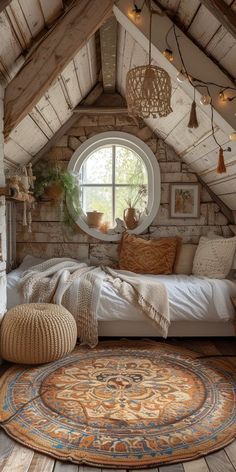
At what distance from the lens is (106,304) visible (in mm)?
3549

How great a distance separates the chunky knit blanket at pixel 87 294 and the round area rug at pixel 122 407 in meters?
0.28

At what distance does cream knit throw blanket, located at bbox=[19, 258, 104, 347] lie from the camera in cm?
353

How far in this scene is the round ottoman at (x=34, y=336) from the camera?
2924 millimetres

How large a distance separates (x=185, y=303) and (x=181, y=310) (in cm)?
Result: 7

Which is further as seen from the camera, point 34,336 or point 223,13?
point 34,336

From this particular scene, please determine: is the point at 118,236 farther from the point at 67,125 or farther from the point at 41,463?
the point at 41,463

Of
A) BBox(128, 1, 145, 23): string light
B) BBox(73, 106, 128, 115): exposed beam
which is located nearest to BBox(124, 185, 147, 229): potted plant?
BBox(73, 106, 128, 115): exposed beam

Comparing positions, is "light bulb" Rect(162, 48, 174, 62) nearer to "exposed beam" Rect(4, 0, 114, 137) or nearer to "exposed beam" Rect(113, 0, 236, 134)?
"exposed beam" Rect(113, 0, 236, 134)

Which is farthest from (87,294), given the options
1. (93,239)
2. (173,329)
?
(93,239)

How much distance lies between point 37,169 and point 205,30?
254 centimetres

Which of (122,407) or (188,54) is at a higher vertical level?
(188,54)

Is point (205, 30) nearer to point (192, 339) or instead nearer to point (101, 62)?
point (101, 62)

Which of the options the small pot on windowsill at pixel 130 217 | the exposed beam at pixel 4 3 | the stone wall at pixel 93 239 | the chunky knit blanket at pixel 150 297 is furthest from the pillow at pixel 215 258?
the exposed beam at pixel 4 3

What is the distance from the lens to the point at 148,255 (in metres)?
4.39
